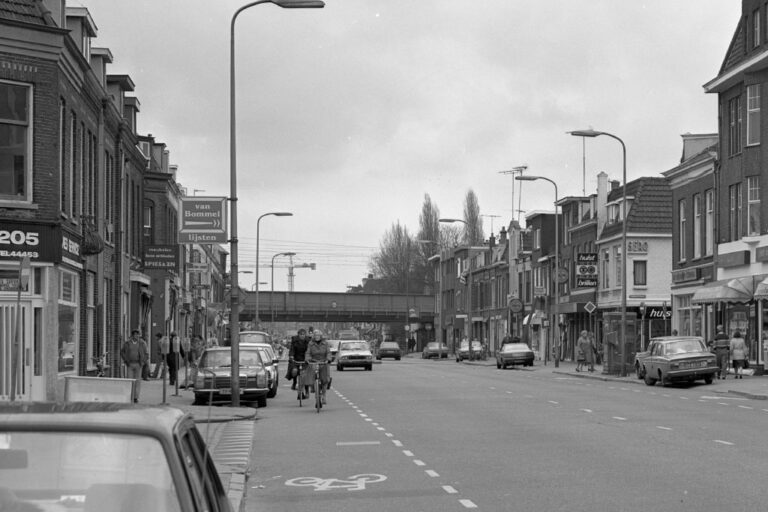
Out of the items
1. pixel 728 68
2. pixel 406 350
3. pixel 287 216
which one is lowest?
pixel 406 350

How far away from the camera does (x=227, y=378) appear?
28.5m

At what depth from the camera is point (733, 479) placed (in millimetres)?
13586

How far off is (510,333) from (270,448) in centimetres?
7638

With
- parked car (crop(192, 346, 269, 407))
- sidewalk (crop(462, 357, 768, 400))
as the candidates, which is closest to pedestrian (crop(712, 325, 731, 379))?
sidewalk (crop(462, 357, 768, 400))

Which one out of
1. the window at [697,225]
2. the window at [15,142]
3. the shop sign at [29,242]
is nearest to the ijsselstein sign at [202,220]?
the shop sign at [29,242]

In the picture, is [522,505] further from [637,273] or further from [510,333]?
[510,333]

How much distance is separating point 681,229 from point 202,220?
31.8 m

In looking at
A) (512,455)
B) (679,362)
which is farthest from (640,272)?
(512,455)

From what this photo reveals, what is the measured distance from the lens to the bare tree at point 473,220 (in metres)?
114

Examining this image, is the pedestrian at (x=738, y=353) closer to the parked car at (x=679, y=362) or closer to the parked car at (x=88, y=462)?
the parked car at (x=679, y=362)

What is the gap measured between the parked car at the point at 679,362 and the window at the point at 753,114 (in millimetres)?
9213

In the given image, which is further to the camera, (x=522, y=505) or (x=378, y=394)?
(x=378, y=394)

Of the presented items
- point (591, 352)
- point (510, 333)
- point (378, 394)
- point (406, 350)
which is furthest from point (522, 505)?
point (406, 350)

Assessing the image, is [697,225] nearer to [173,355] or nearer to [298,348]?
[173,355]
